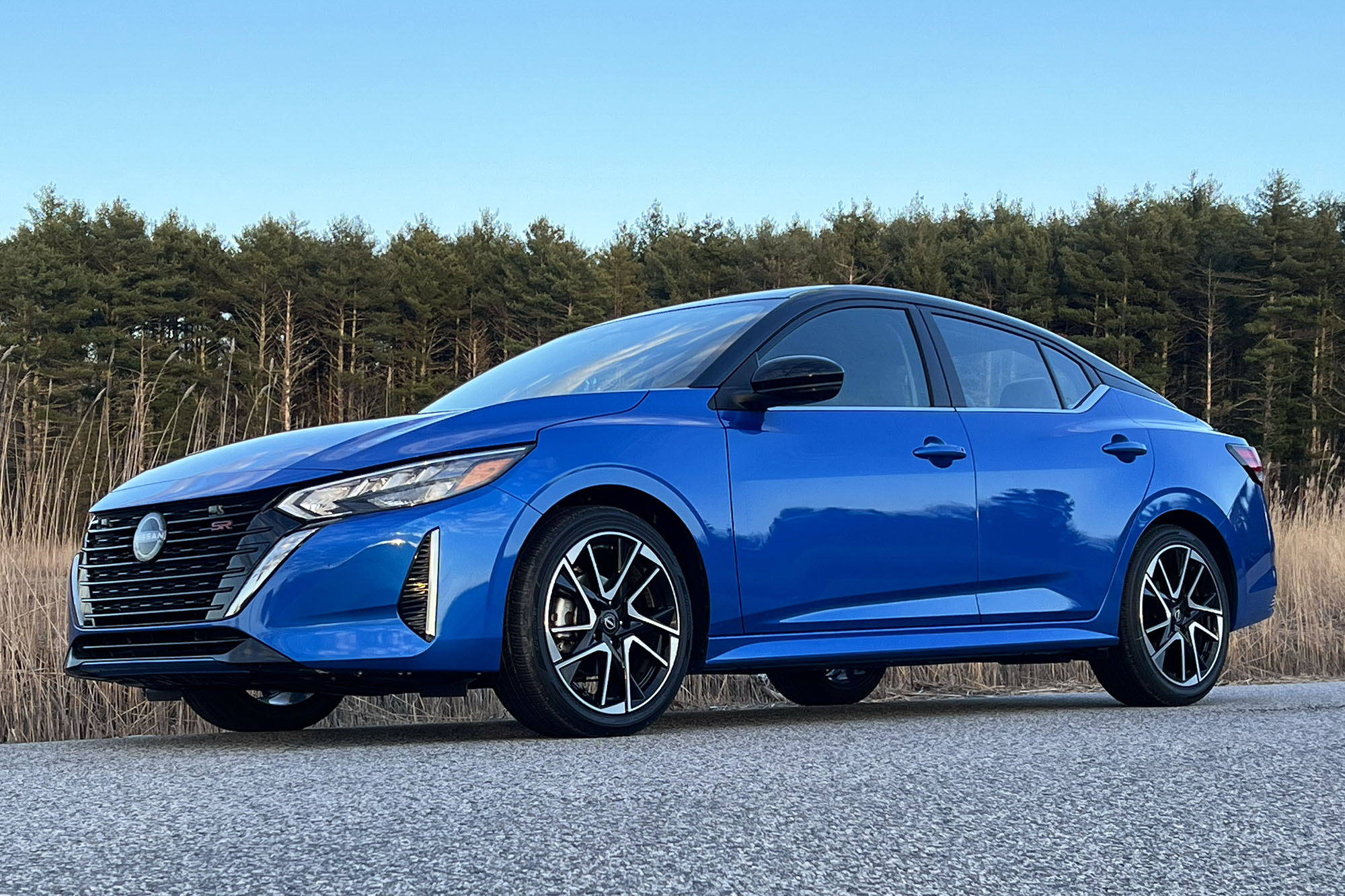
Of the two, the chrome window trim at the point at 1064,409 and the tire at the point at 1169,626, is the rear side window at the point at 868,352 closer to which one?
the chrome window trim at the point at 1064,409

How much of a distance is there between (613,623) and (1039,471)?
219 centimetres

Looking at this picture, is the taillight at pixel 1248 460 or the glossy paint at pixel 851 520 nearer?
the glossy paint at pixel 851 520

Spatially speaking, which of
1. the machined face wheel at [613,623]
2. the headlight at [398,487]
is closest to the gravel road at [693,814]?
the machined face wheel at [613,623]

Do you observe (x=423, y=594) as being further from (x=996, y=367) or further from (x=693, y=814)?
(x=996, y=367)

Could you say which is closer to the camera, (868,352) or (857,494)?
(857,494)

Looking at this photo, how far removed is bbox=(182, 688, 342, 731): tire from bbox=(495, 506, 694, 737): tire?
1.35m

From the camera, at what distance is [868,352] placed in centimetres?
592

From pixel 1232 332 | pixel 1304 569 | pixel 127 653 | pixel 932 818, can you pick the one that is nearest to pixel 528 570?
pixel 127 653

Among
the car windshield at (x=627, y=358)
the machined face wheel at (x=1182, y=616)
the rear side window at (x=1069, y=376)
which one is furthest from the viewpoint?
the rear side window at (x=1069, y=376)

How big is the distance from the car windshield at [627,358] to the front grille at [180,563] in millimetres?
1161

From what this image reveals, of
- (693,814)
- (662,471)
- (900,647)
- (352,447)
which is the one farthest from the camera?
(900,647)

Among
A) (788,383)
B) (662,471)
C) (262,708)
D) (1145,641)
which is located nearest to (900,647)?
(788,383)

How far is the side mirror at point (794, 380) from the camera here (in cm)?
A: 513

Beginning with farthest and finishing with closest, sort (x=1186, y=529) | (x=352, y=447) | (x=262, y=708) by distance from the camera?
(x=1186, y=529) → (x=262, y=708) → (x=352, y=447)
